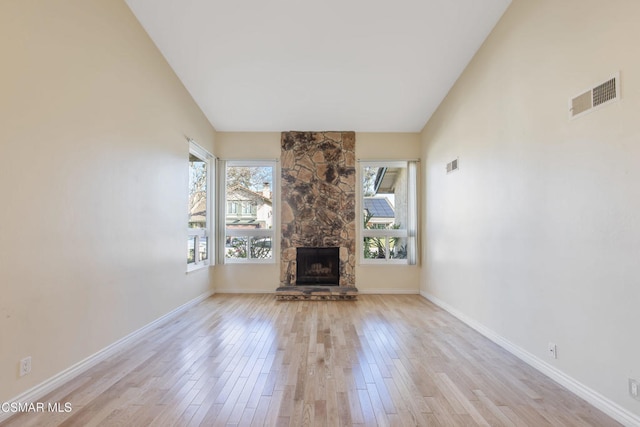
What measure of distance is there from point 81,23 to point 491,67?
4142 millimetres

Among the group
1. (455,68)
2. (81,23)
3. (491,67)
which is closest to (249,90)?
(81,23)

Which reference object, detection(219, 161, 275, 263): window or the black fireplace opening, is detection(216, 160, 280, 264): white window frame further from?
the black fireplace opening

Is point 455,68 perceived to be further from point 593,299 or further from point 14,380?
point 14,380

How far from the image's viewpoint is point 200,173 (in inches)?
218

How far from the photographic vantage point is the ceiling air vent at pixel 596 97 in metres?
2.10

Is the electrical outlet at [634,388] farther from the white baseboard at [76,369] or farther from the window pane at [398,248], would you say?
the window pane at [398,248]

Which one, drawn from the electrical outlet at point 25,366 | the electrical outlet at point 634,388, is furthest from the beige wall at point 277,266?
the electrical outlet at point 634,388

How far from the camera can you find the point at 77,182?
8.63 ft

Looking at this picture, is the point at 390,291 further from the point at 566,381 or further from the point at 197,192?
the point at 197,192

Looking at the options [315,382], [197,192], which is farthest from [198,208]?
[315,382]

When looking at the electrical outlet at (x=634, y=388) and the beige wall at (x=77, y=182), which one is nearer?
the electrical outlet at (x=634, y=388)

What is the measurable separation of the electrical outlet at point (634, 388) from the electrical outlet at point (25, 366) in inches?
156

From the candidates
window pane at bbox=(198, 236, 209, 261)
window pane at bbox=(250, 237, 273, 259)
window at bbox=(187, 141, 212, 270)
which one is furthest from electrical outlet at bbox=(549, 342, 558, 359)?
window pane at bbox=(198, 236, 209, 261)

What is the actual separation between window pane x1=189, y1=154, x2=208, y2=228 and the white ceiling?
A: 2.90ft
